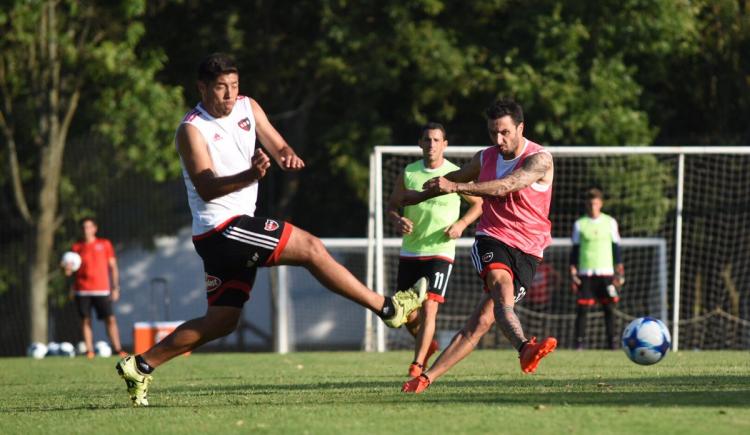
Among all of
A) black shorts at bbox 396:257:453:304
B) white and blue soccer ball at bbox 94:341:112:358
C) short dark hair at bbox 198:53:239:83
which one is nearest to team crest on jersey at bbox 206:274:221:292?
short dark hair at bbox 198:53:239:83

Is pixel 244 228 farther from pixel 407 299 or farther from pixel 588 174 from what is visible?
pixel 588 174

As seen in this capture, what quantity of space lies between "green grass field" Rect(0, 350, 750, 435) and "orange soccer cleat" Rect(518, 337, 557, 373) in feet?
0.75

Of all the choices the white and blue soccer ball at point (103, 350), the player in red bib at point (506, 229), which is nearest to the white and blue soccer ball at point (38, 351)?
the white and blue soccer ball at point (103, 350)

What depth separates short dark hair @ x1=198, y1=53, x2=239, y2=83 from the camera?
7770 mm

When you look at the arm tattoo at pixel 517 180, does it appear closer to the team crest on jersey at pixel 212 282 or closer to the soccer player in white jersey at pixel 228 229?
the soccer player in white jersey at pixel 228 229

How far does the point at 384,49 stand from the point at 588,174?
4405 millimetres

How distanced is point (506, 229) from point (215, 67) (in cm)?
235

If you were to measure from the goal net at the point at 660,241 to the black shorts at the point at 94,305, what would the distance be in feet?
13.9

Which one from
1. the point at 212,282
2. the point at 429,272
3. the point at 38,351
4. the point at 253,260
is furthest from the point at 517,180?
the point at 38,351

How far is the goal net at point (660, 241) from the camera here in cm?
2062

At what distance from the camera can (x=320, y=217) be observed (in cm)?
2570

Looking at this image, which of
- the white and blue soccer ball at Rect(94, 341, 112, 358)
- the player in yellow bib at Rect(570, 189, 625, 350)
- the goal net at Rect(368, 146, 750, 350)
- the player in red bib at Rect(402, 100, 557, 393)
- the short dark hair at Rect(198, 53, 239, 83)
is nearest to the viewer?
the short dark hair at Rect(198, 53, 239, 83)

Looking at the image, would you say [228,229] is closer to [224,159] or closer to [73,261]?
[224,159]

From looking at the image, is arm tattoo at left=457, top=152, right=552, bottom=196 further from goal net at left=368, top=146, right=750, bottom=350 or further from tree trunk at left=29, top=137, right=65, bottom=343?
tree trunk at left=29, top=137, right=65, bottom=343
